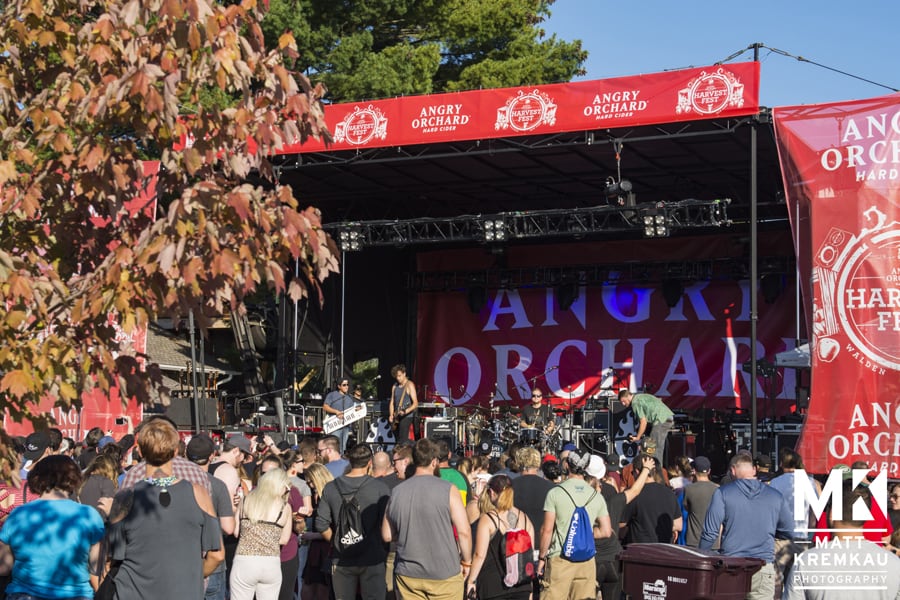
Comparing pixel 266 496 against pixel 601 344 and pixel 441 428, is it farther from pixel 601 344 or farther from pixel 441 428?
pixel 601 344

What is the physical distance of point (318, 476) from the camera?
832 cm

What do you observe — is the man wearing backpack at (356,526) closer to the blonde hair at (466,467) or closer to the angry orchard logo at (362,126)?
the blonde hair at (466,467)

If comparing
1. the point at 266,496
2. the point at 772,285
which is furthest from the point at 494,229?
the point at 266,496

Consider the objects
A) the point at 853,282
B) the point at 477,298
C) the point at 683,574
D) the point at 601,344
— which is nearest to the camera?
the point at 683,574

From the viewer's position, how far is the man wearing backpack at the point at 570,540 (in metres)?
7.65

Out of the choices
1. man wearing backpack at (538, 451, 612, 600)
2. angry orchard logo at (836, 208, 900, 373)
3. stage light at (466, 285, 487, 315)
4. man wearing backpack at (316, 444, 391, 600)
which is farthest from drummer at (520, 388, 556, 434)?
man wearing backpack at (316, 444, 391, 600)

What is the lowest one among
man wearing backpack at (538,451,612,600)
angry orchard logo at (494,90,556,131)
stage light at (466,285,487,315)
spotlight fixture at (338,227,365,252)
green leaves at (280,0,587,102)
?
man wearing backpack at (538,451,612,600)

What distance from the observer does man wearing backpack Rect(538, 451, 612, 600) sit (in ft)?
25.1

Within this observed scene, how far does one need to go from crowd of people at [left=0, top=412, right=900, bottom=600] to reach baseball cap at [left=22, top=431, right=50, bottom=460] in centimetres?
3

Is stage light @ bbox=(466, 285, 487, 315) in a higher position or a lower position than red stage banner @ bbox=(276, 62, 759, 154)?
lower

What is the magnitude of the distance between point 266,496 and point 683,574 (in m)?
2.62

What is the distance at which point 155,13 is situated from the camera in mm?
3771

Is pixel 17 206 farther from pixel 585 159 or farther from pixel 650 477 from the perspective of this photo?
pixel 585 159

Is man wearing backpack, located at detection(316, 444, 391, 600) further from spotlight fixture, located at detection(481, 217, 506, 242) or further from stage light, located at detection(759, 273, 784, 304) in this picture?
stage light, located at detection(759, 273, 784, 304)
